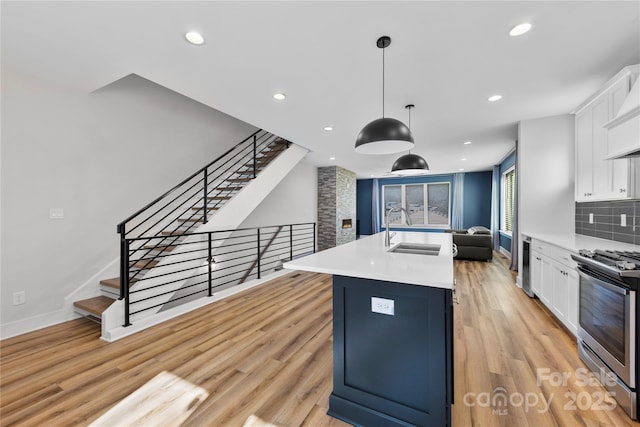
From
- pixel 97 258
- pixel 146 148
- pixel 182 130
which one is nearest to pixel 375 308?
pixel 97 258

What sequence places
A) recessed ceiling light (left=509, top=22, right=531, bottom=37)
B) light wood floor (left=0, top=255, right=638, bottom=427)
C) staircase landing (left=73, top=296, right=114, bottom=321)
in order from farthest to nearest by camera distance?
1. staircase landing (left=73, top=296, right=114, bottom=321)
2. recessed ceiling light (left=509, top=22, right=531, bottom=37)
3. light wood floor (left=0, top=255, right=638, bottom=427)

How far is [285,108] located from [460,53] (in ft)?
6.92

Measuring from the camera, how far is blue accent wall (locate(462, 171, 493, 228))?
348 inches

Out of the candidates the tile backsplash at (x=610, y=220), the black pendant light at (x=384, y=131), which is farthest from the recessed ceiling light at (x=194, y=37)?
the tile backsplash at (x=610, y=220)

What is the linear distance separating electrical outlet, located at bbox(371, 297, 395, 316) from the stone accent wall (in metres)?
6.27

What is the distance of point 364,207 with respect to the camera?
1116 cm

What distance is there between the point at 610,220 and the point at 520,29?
244 cm

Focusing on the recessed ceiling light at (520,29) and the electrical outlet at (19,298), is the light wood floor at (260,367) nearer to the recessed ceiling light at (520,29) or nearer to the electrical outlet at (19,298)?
the electrical outlet at (19,298)

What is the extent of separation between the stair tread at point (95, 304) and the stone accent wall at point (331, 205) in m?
5.47

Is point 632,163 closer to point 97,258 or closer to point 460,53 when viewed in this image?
point 460,53

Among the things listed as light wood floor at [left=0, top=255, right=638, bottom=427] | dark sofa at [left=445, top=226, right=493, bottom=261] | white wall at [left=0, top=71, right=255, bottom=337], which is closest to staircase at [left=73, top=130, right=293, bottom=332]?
A: white wall at [left=0, top=71, right=255, bottom=337]

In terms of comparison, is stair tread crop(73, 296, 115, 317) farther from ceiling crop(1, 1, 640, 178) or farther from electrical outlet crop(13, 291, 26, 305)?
ceiling crop(1, 1, 640, 178)

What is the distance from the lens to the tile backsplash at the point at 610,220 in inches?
100

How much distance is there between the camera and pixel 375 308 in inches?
60.9
